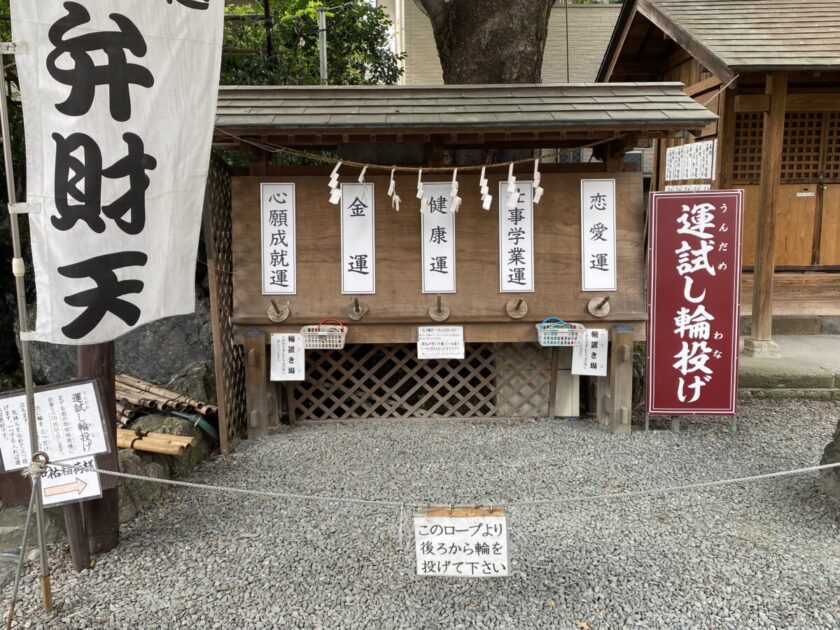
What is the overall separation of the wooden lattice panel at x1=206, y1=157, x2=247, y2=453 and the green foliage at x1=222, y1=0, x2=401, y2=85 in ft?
13.2

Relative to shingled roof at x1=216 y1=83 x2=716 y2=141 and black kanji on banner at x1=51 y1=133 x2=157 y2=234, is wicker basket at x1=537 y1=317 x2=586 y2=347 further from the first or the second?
black kanji on banner at x1=51 y1=133 x2=157 y2=234

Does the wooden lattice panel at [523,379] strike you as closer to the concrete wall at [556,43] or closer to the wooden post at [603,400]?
the wooden post at [603,400]

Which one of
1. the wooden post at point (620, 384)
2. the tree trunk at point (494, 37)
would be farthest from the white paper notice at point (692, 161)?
the wooden post at point (620, 384)

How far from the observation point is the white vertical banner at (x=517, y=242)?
209 inches

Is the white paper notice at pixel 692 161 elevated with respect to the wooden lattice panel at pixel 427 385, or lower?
elevated

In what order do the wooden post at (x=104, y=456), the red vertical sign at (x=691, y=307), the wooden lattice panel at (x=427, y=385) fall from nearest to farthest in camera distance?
the wooden post at (x=104, y=456) < the red vertical sign at (x=691, y=307) < the wooden lattice panel at (x=427, y=385)

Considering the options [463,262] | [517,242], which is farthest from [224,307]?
[517,242]

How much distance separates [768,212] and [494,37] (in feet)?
12.4

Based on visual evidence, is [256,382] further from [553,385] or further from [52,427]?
[553,385]

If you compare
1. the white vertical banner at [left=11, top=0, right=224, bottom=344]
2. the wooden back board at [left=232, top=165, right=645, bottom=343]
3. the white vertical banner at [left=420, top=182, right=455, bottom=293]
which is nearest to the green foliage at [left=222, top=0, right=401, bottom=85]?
the wooden back board at [left=232, top=165, right=645, bottom=343]

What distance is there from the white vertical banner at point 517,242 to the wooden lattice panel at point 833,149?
5568 millimetres

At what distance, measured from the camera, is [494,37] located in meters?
6.70

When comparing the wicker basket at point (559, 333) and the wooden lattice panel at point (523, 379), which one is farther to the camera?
the wooden lattice panel at point (523, 379)

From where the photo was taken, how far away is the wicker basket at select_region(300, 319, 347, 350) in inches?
205
